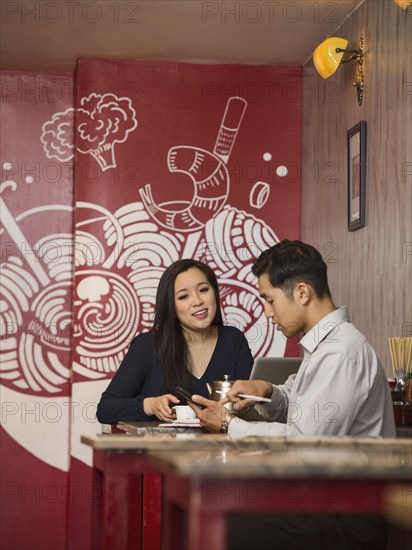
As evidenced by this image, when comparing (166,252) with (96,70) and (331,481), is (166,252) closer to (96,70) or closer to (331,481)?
(96,70)

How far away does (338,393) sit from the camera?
2104mm

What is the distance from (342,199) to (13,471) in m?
2.39

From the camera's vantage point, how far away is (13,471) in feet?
17.1

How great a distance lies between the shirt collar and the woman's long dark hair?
41.9 inches

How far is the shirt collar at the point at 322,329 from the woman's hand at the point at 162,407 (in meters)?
0.79

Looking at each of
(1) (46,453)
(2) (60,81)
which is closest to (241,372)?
(1) (46,453)

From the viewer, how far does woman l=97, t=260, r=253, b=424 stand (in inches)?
132

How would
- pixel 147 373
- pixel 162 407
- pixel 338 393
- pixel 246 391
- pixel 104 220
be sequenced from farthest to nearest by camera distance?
1. pixel 104 220
2. pixel 147 373
3. pixel 162 407
4. pixel 246 391
5. pixel 338 393

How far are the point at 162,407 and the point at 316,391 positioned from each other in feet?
3.24

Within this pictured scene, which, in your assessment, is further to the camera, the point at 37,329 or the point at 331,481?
the point at 37,329

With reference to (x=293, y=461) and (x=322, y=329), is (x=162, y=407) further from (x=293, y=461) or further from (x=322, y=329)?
(x=293, y=461)

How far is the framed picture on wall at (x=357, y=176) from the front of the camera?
4184 mm

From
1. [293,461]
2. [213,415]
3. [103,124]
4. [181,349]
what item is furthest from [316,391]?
[103,124]

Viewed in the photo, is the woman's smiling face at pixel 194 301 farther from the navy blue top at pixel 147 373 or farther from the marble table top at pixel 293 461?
the marble table top at pixel 293 461
